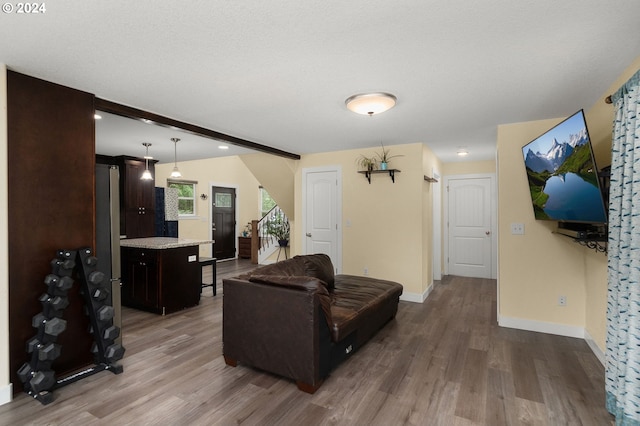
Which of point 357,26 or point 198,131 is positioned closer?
point 357,26

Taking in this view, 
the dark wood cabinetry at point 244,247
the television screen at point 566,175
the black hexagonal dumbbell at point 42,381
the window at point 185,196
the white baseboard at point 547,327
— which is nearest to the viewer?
the black hexagonal dumbbell at point 42,381

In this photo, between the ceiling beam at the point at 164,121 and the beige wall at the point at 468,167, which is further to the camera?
the beige wall at the point at 468,167

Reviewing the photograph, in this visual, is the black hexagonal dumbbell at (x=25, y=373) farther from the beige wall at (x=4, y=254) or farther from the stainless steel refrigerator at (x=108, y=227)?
the stainless steel refrigerator at (x=108, y=227)

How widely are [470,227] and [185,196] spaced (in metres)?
6.72

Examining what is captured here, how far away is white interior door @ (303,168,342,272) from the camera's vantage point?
564 centimetres

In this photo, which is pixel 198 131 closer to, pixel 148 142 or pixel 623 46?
pixel 148 142

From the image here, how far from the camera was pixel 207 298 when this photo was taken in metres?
5.17

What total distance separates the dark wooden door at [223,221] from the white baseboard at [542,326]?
269 inches

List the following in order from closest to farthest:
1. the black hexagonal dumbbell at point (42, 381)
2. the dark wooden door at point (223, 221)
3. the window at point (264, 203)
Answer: the black hexagonal dumbbell at point (42, 381) → the dark wooden door at point (223, 221) → the window at point (264, 203)

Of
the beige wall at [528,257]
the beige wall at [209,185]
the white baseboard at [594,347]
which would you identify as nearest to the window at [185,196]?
the beige wall at [209,185]

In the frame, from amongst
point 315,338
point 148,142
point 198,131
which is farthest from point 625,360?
point 148,142

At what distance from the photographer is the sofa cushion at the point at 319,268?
3.63 m

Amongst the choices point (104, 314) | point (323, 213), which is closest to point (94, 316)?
point (104, 314)

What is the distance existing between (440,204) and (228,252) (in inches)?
223
